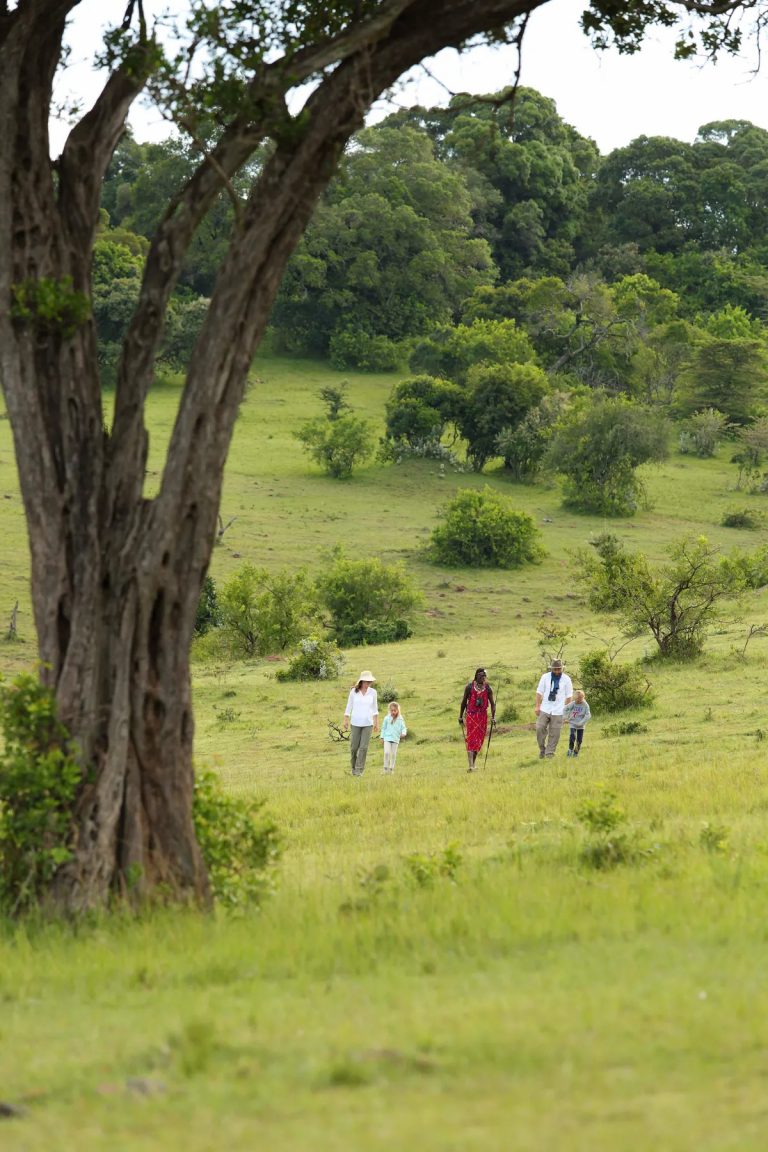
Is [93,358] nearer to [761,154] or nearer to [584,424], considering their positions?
[584,424]

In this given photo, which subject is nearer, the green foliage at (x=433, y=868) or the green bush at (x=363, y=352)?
the green foliage at (x=433, y=868)

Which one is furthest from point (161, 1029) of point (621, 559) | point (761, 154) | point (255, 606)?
point (761, 154)

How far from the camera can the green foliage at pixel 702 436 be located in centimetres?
7519

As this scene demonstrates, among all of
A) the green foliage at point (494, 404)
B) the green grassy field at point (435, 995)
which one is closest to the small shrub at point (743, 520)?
the green foliage at point (494, 404)

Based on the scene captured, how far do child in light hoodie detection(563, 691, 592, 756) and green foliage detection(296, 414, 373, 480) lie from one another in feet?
139

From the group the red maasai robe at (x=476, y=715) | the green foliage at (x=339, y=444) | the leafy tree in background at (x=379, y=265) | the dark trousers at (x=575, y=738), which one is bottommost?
the dark trousers at (x=575, y=738)

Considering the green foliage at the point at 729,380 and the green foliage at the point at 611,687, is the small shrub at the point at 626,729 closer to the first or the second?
the green foliage at the point at 611,687

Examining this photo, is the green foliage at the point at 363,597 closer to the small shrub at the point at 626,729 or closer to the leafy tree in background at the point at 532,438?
the small shrub at the point at 626,729

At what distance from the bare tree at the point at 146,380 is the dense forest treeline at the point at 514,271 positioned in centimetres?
4979

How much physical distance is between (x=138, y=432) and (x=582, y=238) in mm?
114504

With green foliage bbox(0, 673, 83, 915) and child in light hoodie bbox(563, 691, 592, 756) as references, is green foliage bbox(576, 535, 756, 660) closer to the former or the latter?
child in light hoodie bbox(563, 691, 592, 756)

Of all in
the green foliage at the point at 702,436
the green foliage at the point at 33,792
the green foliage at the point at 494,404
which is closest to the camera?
the green foliage at the point at 33,792

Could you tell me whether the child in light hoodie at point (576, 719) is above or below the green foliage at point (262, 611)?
above

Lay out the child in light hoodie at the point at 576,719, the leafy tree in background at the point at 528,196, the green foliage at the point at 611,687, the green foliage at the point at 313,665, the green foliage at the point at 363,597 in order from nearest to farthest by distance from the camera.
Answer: the child in light hoodie at the point at 576,719, the green foliage at the point at 611,687, the green foliage at the point at 313,665, the green foliage at the point at 363,597, the leafy tree in background at the point at 528,196
